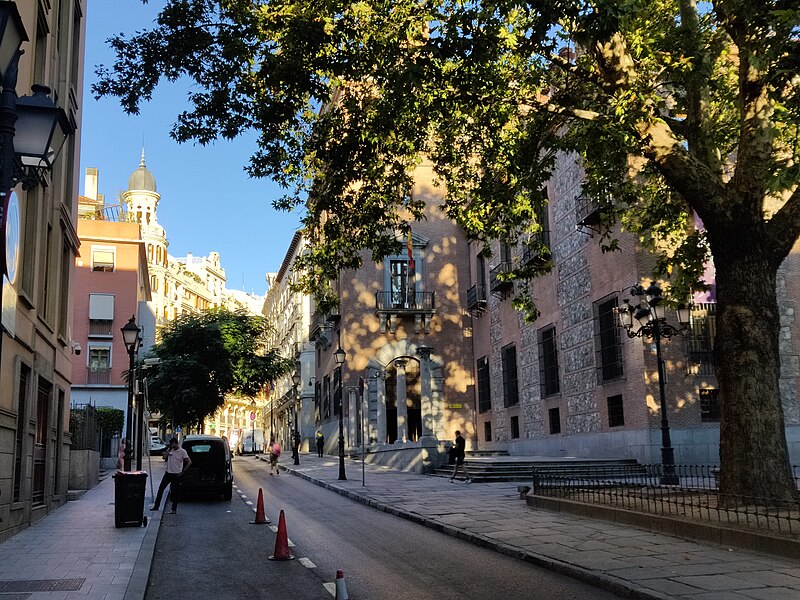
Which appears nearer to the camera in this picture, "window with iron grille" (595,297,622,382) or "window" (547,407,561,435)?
"window with iron grille" (595,297,622,382)

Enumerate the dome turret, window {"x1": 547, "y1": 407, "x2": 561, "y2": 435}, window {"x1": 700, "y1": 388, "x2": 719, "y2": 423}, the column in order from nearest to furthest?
1. window {"x1": 700, "y1": 388, "x2": 719, "y2": 423}
2. window {"x1": 547, "y1": 407, "x2": 561, "y2": 435}
3. the column
4. the dome turret

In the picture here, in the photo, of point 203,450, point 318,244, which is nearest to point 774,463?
point 318,244

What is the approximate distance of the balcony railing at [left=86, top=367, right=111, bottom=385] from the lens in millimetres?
47125

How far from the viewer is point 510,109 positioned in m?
13.8

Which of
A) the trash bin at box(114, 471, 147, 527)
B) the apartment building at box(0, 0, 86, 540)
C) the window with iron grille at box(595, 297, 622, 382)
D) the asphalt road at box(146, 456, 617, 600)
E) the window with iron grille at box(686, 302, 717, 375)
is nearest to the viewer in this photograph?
the asphalt road at box(146, 456, 617, 600)

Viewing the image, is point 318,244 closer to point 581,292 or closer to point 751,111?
point 751,111

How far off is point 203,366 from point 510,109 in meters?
29.2

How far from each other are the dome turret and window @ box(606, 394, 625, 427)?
7361cm

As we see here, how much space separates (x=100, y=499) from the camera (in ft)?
68.5

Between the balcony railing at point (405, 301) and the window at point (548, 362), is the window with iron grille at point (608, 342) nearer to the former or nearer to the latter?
the window at point (548, 362)

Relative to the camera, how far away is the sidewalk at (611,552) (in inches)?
296

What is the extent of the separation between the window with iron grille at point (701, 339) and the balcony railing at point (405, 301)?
1935cm

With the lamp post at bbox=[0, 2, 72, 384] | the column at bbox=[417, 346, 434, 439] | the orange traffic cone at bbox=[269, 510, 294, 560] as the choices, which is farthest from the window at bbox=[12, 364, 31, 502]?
the column at bbox=[417, 346, 434, 439]

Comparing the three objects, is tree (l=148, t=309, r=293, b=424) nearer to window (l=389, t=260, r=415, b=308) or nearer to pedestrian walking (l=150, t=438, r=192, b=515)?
window (l=389, t=260, r=415, b=308)
